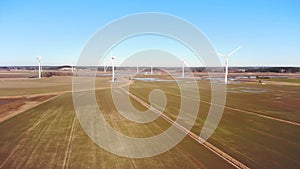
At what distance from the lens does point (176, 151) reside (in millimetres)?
12719

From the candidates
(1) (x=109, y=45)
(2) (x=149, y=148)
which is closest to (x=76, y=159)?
(2) (x=149, y=148)

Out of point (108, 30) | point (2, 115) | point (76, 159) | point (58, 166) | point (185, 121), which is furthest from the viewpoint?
point (2, 115)

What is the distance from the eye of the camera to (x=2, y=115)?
2188cm

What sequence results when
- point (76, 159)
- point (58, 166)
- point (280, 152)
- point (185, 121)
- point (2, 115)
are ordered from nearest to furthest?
point (58, 166), point (76, 159), point (280, 152), point (185, 121), point (2, 115)

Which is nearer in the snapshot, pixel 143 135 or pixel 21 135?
pixel 21 135

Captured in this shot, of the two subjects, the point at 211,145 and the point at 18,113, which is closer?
the point at 211,145

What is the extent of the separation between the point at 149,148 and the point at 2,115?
52.6 ft

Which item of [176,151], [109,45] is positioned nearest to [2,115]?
[109,45]

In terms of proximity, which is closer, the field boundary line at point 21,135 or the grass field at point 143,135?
the grass field at point 143,135

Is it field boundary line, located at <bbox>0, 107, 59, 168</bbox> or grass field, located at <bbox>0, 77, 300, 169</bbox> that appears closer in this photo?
grass field, located at <bbox>0, 77, 300, 169</bbox>

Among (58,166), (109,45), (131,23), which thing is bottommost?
(58,166)

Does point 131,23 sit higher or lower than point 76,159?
higher

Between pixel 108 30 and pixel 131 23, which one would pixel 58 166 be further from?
pixel 131 23

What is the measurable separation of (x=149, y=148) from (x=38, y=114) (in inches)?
544
